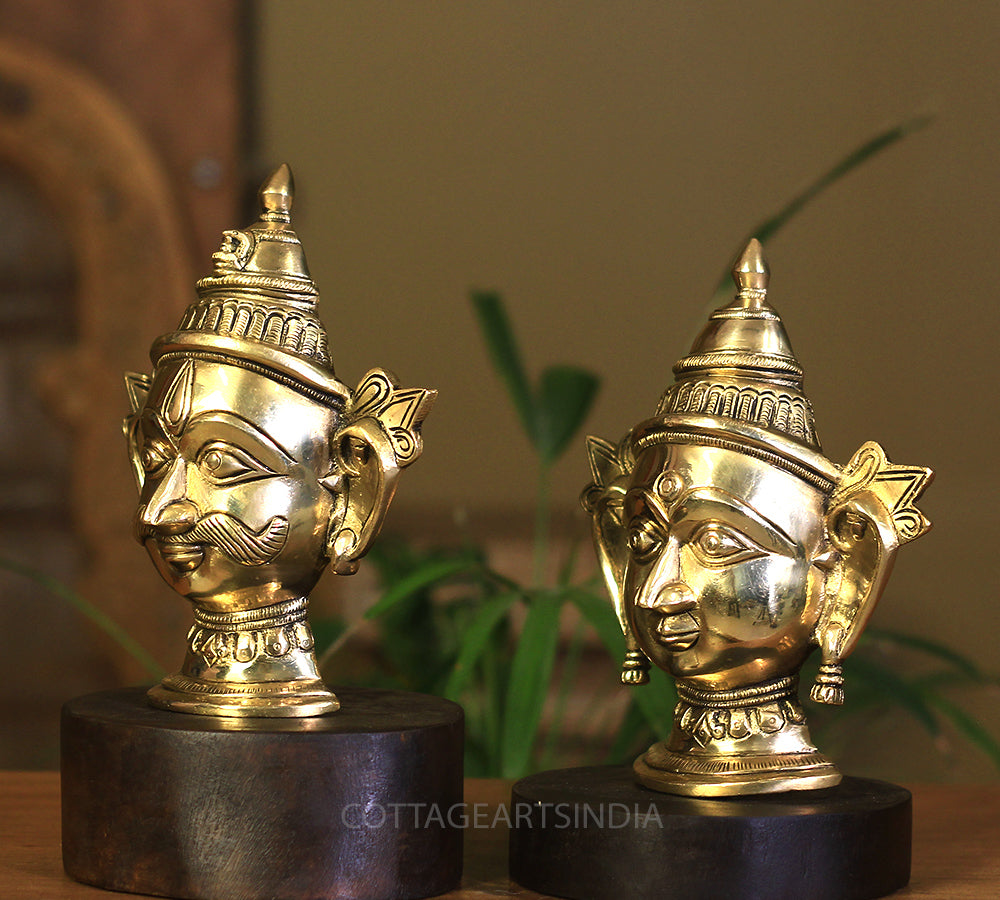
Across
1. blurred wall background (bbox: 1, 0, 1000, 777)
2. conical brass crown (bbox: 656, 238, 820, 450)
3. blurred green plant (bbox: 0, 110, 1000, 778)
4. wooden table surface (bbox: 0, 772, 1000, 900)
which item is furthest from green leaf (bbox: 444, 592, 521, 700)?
blurred wall background (bbox: 1, 0, 1000, 777)

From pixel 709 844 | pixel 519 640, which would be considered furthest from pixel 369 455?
pixel 519 640

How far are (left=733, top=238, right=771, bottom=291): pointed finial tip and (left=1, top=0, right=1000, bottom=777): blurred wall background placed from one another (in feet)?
4.13

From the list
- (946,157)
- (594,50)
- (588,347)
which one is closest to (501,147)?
(594,50)

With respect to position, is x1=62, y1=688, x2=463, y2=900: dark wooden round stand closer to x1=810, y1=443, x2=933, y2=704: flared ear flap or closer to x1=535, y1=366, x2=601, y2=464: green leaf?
x1=810, y1=443, x2=933, y2=704: flared ear flap

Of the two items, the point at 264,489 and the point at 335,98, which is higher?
the point at 335,98

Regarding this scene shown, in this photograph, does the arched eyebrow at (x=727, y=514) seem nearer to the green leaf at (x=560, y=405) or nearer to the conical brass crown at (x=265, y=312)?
the conical brass crown at (x=265, y=312)

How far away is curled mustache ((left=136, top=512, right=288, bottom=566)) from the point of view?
1176mm

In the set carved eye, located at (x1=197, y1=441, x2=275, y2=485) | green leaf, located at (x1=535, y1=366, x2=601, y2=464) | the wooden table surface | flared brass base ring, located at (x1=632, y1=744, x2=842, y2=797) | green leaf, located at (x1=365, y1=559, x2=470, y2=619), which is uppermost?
green leaf, located at (x1=535, y1=366, x2=601, y2=464)

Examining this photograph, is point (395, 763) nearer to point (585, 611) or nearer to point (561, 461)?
point (585, 611)

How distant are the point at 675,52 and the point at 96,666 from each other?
152cm

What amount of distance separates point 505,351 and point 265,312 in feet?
2.13

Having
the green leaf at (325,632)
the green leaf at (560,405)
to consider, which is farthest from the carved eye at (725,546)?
the green leaf at (325,632)

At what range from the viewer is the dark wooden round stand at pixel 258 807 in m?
1.11

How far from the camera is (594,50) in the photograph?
2574 millimetres
